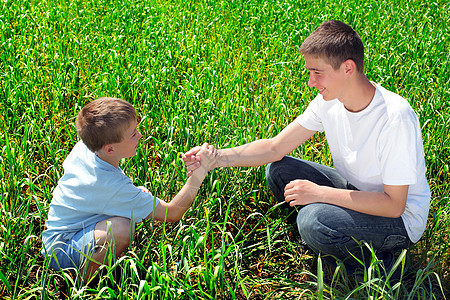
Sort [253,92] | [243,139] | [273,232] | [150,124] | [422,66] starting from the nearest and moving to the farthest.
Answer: [273,232], [243,139], [150,124], [253,92], [422,66]

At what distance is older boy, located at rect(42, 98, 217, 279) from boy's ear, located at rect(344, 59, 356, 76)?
103 centimetres

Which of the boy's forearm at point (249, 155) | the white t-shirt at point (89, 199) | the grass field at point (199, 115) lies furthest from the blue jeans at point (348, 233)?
the white t-shirt at point (89, 199)

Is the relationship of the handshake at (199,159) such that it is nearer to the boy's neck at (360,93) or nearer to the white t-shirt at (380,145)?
the white t-shirt at (380,145)

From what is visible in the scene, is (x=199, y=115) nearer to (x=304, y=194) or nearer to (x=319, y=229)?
(x=304, y=194)

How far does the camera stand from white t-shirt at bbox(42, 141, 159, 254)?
219cm

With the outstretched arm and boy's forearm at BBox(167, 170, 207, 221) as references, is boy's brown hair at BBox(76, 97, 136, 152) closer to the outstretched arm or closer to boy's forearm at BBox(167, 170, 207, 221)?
boy's forearm at BBox(167, 170, 207, 221)

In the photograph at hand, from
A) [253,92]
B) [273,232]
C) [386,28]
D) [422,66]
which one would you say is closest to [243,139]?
[273,232]

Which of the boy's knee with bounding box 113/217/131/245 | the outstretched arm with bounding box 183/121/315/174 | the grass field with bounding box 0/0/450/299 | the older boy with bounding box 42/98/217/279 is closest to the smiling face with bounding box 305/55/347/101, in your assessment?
the outstretched arm with bounding box 183/121/315/174

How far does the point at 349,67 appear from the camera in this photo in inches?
91.0

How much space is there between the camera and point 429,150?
10.4 feet

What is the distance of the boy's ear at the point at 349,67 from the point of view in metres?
2.30

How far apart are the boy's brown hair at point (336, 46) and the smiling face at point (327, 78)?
0.08 ft

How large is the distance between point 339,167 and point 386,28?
376 cm

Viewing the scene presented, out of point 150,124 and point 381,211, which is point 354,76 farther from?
point 150,124
